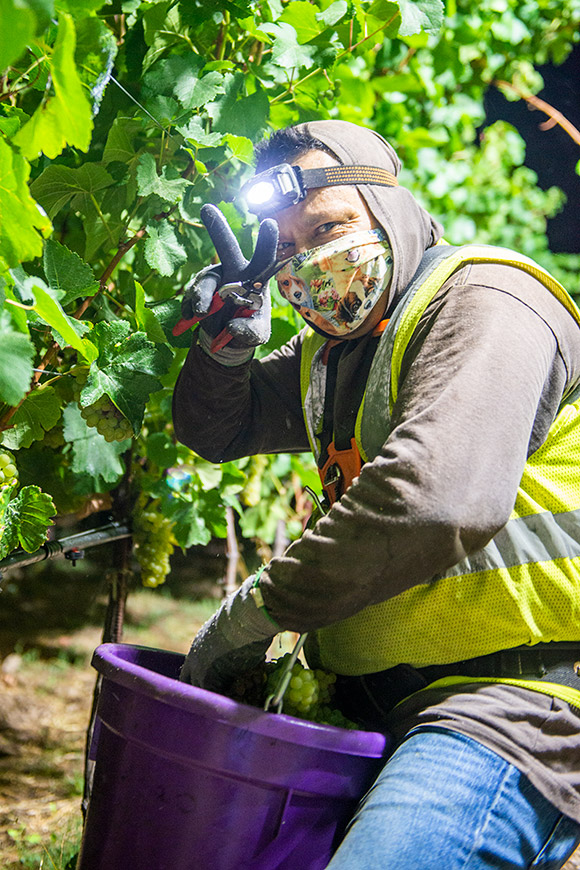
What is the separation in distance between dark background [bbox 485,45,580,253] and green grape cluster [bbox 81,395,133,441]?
2.70 metres

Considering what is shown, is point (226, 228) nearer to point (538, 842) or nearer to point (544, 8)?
point (538, 842)

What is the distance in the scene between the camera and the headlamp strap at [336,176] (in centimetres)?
134

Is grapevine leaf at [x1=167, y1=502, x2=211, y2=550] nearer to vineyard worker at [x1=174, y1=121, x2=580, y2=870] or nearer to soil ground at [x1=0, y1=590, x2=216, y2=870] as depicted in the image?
vineyard worker at [x1=174, y1=121, x2=580, y2=870]

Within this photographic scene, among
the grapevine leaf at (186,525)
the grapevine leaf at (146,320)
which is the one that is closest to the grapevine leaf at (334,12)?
the grapevine leaf at (146,320)

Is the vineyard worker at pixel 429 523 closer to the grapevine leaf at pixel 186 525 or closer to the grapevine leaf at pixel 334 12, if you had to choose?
the grapevine leaf at pixel 334 12

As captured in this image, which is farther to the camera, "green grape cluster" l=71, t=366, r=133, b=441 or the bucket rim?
"green grape cluster" l=71, t=366, r=133, b=441

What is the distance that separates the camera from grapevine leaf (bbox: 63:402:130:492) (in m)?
1.43

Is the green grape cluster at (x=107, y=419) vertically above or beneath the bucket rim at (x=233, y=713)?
above

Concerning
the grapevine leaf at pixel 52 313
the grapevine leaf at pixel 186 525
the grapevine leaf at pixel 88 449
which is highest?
the grapevine leaf at pixel 52 313

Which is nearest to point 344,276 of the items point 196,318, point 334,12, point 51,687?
point 196,318

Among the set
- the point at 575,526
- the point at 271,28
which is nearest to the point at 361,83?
the point at 271,28

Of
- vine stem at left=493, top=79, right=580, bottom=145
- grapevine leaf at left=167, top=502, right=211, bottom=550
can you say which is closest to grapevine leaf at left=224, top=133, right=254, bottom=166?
grapevine leaf at left=167, top=502, right=211, bottom=550

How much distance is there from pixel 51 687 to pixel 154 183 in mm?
2004

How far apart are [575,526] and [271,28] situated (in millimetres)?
Result: 1019
